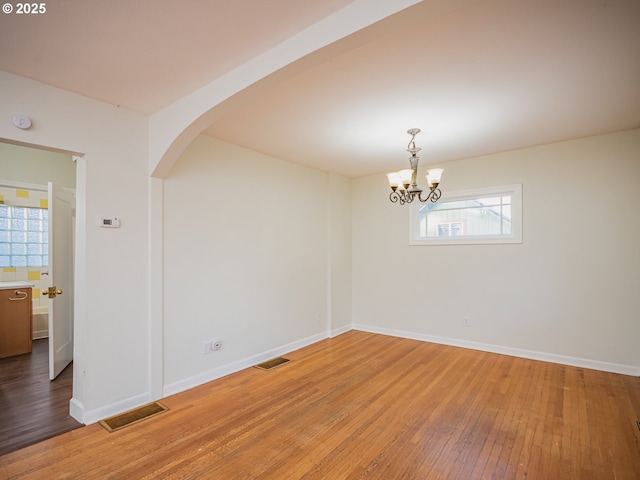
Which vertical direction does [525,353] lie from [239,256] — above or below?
below

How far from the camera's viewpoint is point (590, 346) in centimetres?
362

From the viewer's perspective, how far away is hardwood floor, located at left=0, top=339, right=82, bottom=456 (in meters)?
2.33

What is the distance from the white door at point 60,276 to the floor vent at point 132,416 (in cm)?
125

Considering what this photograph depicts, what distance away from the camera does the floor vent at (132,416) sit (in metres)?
2.46

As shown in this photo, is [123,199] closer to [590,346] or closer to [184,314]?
[184,314]

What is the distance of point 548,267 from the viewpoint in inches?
152

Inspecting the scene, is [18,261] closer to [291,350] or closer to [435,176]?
[291,350]

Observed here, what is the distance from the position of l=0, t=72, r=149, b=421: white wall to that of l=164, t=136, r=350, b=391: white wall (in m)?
0.27

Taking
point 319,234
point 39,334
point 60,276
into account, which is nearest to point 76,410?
point 60,276

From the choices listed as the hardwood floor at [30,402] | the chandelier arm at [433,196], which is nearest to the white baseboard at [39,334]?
the hardwood floor at [30,402]

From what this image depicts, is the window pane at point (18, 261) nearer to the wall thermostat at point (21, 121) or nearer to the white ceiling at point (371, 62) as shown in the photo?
the wall thermostat at point (21, 121)

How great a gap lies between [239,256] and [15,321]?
3014 millimetres

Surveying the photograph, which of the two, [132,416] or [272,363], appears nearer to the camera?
[132,416]

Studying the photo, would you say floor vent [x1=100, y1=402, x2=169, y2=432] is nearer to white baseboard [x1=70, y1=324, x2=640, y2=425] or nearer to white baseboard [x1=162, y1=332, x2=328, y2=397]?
white baseboard [x1=70, y1=324, x2=640, y2=425]
